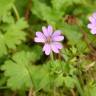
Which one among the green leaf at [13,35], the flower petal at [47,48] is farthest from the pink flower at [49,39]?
the green leaf at [13,35]

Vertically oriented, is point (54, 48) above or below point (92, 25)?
below

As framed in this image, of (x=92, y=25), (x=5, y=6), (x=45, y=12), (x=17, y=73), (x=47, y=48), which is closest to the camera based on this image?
(x=47, y=48)

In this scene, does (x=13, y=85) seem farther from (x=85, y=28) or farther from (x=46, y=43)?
(x=85, y=28)

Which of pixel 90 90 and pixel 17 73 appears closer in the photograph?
pixel 90 90

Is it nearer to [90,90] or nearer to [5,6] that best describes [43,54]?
[5,6]

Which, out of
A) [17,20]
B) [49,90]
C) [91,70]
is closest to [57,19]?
[17,20]

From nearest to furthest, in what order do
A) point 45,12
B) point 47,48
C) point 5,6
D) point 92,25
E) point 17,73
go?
1. point 47,48
2. point 92,25
3. point 17,73
4. point 5,6
5. point 45,12

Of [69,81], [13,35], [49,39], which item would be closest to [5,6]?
[13,35]

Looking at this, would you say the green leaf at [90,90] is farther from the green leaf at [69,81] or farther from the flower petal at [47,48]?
the flower petal at [47,48]
